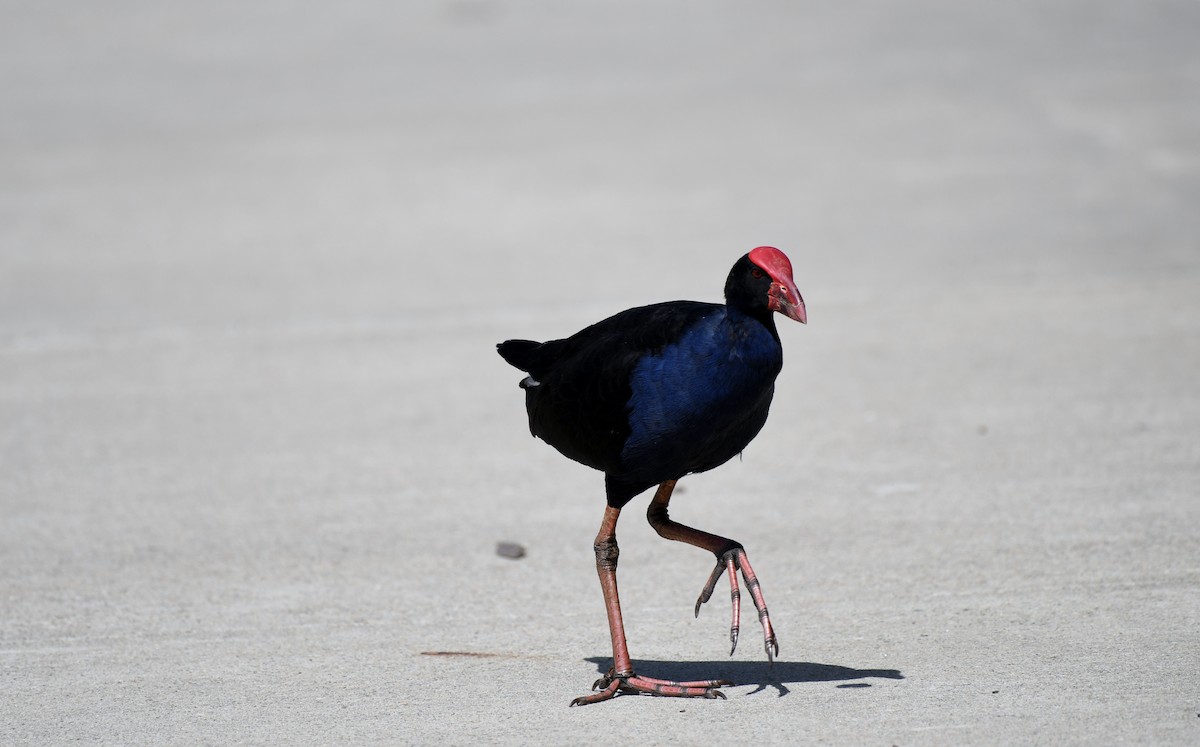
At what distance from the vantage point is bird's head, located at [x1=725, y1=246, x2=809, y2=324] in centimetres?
428

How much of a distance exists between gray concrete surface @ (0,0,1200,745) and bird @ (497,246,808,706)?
33cm

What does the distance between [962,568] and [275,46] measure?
46.4 feet

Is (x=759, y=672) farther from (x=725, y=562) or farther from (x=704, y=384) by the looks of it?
(x=704, y=384)

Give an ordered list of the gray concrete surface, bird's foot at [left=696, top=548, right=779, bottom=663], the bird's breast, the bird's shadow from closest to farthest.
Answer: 1. the bird's breast
2. bird's foot at [left=696, top=548, right=779, bottom=663]
3. the bird's shadow
4. the gray concrete surface

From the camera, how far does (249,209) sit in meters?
12.2

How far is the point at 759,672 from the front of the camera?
4746mm

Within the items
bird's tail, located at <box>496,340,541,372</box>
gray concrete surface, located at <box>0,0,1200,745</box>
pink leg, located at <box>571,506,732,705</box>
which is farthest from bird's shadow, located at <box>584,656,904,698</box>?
bird's tail, located at <box>496,340,541,372</box>

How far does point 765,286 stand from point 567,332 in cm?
501

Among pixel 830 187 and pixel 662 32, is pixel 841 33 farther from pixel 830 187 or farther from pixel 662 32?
pixel 830 187

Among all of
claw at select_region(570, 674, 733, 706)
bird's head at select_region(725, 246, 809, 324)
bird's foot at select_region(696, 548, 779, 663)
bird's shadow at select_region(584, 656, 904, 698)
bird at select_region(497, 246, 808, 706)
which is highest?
bird's head at select_region(725, 246, 809, 324)

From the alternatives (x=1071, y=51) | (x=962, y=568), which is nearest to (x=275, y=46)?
(x=1071, y=51)

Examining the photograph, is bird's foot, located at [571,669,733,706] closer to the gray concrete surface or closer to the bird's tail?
the gray concrete surface

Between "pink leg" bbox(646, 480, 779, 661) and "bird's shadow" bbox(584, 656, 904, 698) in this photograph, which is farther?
"bird's shadow" bbox(584, 656, 904, 698)

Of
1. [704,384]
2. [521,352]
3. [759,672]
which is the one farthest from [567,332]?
[704,384]
